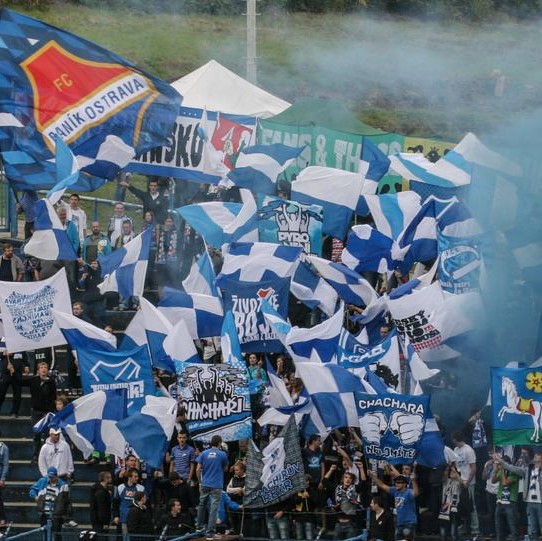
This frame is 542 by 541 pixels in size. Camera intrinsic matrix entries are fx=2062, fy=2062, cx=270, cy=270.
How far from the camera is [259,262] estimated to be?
2933cm

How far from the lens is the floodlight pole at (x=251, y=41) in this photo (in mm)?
37656

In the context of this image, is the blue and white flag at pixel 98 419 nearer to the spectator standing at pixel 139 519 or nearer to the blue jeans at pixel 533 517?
the spectator standing at pixel 139 519

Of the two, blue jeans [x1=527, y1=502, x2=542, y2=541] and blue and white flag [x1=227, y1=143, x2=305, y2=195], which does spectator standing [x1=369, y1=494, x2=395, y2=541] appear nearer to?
blue jeans [x1=527, y1=502, x2=542, y2=541]

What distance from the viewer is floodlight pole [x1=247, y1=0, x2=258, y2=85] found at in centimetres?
3766

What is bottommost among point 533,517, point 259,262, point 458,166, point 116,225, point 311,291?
point 533,517

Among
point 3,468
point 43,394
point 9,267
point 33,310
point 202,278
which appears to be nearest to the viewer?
point 33,310

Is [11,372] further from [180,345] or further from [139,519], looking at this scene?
[139,519]

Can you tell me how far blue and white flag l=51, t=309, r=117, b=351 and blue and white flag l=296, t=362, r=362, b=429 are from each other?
2826 millimetres

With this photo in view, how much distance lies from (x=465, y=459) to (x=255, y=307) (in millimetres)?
3630

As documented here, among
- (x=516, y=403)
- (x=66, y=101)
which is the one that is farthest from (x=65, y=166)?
(x=516, y=403)

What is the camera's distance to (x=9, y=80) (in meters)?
31.7

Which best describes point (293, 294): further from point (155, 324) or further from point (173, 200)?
point (173, 200)

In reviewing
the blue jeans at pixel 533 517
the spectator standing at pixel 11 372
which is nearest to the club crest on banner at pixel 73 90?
the spectator standing at pixel 11 372

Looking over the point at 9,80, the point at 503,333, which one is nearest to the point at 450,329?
the point at 503,333
